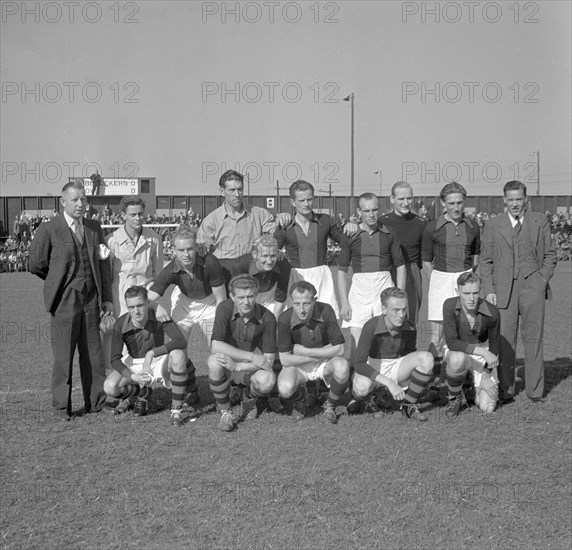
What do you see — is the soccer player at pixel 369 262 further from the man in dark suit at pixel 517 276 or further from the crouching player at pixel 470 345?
the man in dark suit at pixel 517 276

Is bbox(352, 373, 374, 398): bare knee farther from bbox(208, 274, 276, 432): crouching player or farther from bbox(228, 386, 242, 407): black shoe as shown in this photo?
bbox(228, 386, 242, 407): black shoe

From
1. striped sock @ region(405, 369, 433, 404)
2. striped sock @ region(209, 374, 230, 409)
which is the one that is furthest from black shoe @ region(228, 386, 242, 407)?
striped sock @ region(405, 369, 433, 404)

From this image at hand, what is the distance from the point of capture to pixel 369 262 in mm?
5801

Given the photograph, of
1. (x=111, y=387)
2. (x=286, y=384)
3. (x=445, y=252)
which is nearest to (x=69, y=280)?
(x=111, y=387)

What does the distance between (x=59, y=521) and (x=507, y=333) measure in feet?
13.7

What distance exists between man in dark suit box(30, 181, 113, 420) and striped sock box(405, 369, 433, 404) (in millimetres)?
2653

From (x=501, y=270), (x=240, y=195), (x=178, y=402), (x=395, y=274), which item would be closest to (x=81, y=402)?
(x=178, y=402)

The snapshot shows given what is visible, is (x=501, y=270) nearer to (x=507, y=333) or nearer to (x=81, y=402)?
(x=507, y=333)

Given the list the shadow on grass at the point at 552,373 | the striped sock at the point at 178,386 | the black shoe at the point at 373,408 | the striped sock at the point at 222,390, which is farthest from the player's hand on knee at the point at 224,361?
the shadow on grass at the point at 552,373

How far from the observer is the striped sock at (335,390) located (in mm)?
5337

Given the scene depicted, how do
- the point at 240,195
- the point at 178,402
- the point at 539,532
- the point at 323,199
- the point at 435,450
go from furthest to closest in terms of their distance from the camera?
1. the point at 323,199
2. the point at 240,195
3. the point at 178,402
4. the point at 435,450
5. the point at 539,532

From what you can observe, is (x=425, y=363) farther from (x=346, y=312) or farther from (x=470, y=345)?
(x=346, y=312)

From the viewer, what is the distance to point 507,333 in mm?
6012

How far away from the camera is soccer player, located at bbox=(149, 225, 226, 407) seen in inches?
214
